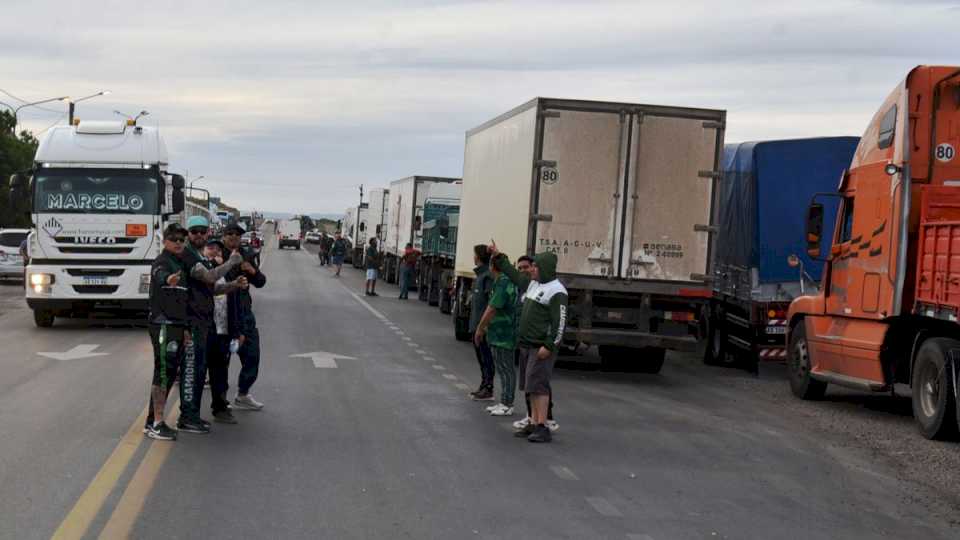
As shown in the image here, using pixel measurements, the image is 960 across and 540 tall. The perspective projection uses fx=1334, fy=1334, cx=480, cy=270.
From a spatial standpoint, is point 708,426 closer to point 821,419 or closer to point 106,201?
point 821,419

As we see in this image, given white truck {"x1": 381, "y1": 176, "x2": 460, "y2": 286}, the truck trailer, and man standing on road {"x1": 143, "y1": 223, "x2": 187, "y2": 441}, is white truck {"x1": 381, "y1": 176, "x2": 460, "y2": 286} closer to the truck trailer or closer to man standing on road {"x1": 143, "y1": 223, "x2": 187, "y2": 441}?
the truck trailer

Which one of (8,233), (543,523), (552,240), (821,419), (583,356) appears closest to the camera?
(543,523)

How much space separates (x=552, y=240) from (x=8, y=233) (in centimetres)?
2499

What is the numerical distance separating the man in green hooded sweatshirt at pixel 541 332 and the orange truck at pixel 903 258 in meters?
3.92

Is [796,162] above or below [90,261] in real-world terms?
above

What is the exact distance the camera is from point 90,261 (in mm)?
22734

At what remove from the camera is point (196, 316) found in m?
11.4

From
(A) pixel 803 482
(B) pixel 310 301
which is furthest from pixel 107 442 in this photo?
(B) pixel 310 301

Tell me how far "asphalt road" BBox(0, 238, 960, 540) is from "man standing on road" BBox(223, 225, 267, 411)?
35cm

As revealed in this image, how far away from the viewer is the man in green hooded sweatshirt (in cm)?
1209

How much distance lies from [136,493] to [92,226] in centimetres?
1488

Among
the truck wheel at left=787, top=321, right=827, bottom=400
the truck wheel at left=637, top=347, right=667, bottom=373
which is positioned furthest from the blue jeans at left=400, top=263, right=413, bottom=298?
the truck wheel at left=787, top=321, right=827, bottom=400

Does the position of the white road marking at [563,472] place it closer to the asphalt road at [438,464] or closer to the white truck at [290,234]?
the asphalt road at [438,464]

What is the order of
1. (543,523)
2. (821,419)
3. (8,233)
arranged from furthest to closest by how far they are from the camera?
(8,233) → (821,419) → (543,523)
